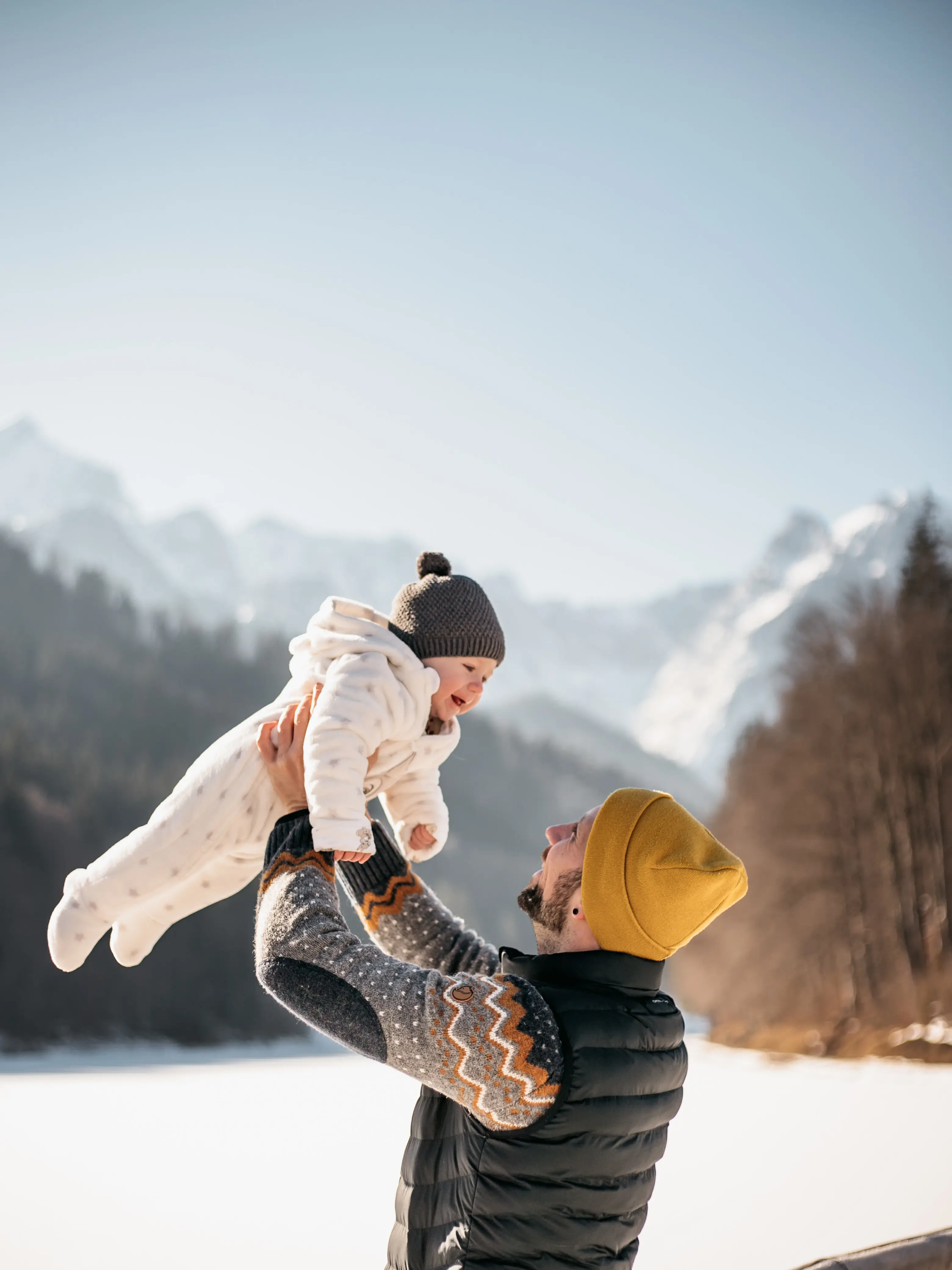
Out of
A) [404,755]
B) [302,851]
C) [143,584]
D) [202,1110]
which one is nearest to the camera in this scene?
[302,851]

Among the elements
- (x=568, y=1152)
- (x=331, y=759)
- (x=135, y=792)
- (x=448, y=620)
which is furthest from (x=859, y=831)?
(x=135, y=792)

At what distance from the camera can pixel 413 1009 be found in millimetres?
1295

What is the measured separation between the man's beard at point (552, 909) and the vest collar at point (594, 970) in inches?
2.0

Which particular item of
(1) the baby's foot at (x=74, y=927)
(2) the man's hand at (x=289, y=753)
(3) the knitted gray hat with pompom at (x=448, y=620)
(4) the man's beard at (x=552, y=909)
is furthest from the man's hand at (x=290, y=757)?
(1) the baby's foot at (x=74, y=927)

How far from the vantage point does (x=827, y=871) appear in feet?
57.5

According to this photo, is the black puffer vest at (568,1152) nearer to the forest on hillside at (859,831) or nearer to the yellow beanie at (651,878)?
the yellow beanie at (651,878)

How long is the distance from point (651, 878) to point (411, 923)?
592 millimetres

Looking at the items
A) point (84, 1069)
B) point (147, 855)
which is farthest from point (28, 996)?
point (147, 855)

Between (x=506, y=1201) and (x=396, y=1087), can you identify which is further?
(x=396, y=1087)

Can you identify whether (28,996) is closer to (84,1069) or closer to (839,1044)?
(84,1069)

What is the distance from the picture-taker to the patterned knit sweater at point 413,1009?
4.20ft

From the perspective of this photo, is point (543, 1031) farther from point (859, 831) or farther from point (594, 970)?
point (859, 831)

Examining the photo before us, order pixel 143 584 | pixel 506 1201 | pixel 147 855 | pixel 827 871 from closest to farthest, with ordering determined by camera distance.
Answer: pixel 506 1201
pixel 147 855
pixel 827 871
pixel 143 584

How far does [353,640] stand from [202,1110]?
20.3 ft
